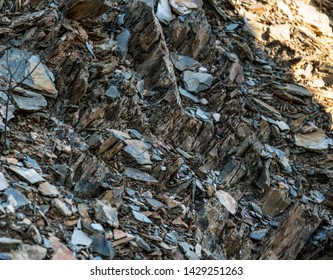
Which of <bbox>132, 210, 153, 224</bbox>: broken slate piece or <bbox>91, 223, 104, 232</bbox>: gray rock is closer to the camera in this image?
<bbox>91, 223, 104, 232</bbox>: gray rock

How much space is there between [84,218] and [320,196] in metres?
6.34

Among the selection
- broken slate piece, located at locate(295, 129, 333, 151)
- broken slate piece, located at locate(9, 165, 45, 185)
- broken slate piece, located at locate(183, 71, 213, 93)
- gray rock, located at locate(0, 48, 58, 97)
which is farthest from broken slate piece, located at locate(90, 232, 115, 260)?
broken slate piece, located at locate(295, 129, 333, 151)

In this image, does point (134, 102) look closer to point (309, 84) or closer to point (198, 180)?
point (198, 180)

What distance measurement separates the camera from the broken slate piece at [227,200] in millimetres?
9422

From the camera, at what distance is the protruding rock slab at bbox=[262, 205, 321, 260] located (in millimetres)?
10094

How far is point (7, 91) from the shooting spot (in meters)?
7.54

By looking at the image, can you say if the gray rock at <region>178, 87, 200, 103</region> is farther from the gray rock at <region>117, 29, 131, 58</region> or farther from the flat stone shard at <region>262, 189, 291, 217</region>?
the flat stone shard at <region>262, 189, 291, 217</region>


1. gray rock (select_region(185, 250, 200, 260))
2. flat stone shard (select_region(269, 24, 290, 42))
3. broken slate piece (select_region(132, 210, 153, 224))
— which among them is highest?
flat stone shard (select_region(269, 24, 290, 42))

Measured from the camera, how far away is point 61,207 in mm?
6508

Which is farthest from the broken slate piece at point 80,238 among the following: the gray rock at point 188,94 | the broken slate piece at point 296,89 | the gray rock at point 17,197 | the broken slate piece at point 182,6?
the broken slate piece at point 296,89

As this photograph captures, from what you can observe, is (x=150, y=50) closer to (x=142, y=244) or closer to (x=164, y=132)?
(x=164, y=132)

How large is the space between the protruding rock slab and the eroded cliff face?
3 centimetres

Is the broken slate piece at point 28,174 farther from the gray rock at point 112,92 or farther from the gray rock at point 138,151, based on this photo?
the gray rock at point 112,92

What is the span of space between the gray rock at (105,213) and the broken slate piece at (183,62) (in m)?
4.51
